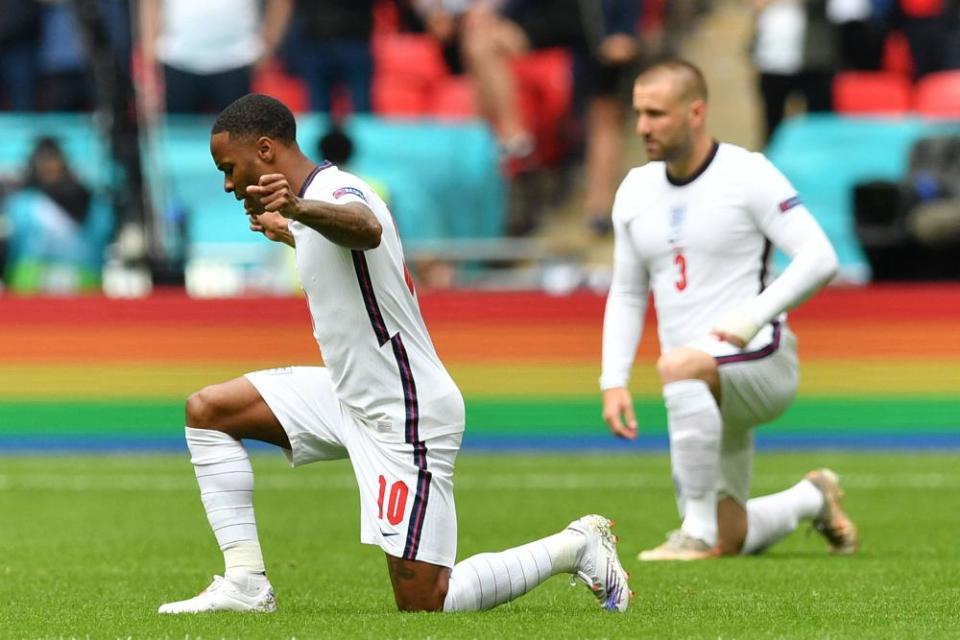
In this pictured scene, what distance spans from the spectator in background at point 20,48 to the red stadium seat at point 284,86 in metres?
2.04

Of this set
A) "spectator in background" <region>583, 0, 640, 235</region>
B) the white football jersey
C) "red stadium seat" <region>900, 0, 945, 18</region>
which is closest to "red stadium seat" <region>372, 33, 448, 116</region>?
"spectator in background" <region>583, 0, 640, 235</region>

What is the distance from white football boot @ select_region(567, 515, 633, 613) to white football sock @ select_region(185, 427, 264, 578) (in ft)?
3.42

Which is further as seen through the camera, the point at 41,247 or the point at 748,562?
the point at 41,247

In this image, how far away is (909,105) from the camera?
16.3 meters

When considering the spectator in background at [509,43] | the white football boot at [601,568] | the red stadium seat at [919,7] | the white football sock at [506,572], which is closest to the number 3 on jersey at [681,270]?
the white football boot at [601,568]

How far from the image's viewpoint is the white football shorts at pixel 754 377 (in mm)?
7637

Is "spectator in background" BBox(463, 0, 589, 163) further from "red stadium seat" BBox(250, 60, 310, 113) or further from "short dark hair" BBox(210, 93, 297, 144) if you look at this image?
"short dark hair" BBox(210, 93, 297, 144)

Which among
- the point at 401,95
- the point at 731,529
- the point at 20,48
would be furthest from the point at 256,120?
the point at 20,48

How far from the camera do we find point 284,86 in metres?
16.5

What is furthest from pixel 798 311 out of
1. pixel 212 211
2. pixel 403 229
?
pixel 212 211

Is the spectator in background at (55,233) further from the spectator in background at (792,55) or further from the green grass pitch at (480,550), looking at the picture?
the spectator in background at (792,55)

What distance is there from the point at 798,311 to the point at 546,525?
5.22 m

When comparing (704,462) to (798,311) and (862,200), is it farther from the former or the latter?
(862,200)

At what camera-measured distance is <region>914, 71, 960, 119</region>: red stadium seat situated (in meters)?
15.9
